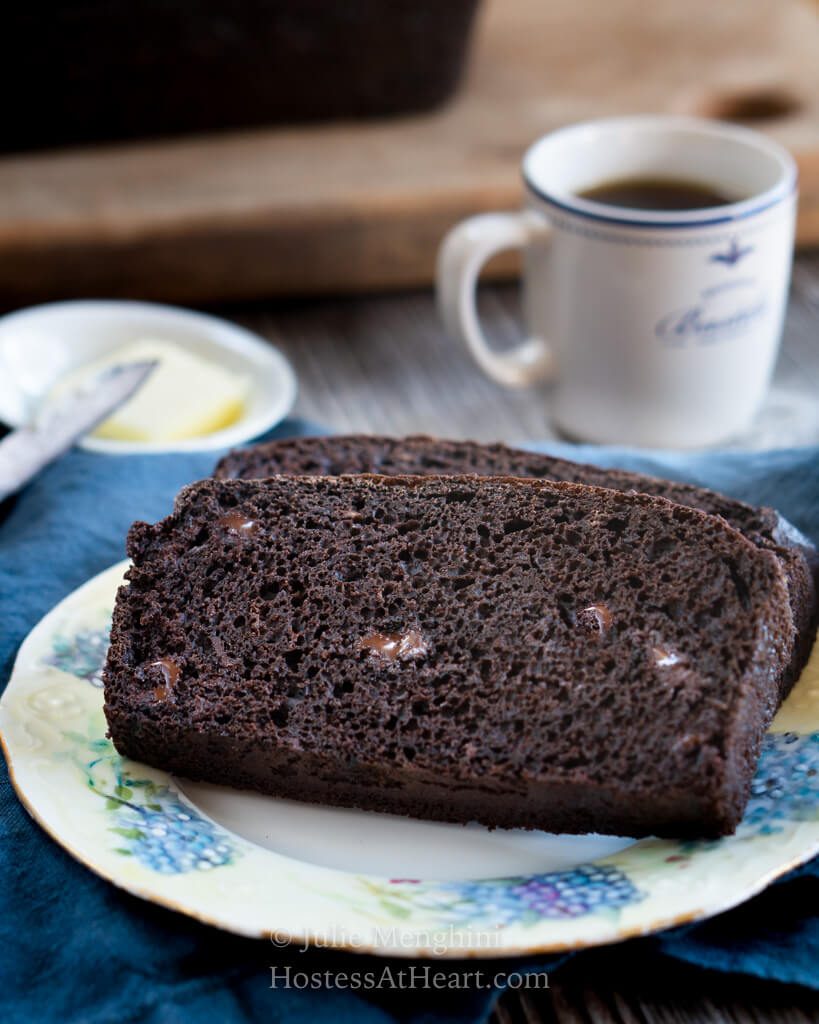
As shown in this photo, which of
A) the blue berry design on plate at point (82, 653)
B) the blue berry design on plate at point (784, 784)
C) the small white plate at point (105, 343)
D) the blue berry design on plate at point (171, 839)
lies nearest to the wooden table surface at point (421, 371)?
the small white plate at point (105, 343)

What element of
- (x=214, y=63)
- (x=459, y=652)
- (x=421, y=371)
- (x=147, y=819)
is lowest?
(x=421, y=371)

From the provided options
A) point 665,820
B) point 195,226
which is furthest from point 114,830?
point 195,226

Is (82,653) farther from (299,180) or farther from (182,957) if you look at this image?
(299,180)

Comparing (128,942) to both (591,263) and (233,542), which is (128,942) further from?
(591,263)

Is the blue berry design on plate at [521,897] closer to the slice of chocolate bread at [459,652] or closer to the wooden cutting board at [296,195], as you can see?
the slice of chocolate bread at [459,652]

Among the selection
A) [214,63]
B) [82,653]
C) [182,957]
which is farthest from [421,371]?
[182,957]
